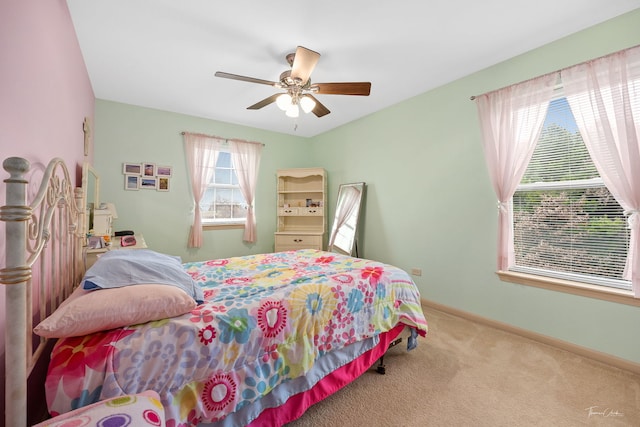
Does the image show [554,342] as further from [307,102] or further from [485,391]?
[307,102]

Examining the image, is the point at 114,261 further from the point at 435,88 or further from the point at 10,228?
the point at 435,88

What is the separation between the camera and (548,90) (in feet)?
7.38

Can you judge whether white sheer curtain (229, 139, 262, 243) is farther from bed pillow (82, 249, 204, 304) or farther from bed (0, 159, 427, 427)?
bed pillow (82, 249, 204, 304)

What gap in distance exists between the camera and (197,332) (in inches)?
45.9

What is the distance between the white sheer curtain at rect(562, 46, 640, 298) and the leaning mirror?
2473 millimetres

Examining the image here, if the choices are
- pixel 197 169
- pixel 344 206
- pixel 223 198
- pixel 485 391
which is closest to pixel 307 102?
pixel 344 206

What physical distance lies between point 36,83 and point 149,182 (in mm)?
2587

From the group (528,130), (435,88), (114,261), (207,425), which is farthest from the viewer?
(435,88)

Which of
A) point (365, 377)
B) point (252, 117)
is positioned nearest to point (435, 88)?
point (252, 117)

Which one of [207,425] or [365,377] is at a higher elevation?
[207,425]

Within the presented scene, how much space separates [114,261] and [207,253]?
279cm

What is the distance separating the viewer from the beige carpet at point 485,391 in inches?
58.6

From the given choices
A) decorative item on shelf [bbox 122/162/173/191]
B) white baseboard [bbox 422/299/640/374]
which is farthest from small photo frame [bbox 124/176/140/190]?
white baseboard [bbox 422/299/640/374]

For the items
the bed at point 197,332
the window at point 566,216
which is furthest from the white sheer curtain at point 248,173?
the window at point 566,216
